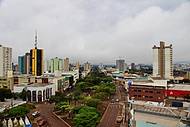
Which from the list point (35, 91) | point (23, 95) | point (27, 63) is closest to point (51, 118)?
point (23, 95)

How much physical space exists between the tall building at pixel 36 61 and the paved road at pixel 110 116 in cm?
1847

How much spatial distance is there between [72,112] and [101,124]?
2.73 meters

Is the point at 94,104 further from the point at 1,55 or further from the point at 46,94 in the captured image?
the point at 1,55

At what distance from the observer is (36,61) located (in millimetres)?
37406

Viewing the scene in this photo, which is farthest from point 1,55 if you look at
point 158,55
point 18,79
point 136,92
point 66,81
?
point 158,55

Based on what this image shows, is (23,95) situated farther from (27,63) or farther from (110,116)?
(27,63)

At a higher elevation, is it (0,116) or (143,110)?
(143,110)

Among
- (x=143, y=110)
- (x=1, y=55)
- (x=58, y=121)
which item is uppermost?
(x=1, y=55)

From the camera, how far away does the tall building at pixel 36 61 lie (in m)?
36.7

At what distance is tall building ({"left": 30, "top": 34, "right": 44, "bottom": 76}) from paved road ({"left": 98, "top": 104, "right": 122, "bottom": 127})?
18465 mm

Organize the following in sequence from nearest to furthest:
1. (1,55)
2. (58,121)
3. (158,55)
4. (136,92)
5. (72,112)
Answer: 1. (58,121)
2. (72,112)
3. (136,92)
4. (1,55)
5. (158,55)

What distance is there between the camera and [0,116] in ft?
47.8

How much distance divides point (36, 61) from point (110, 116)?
2262 cm

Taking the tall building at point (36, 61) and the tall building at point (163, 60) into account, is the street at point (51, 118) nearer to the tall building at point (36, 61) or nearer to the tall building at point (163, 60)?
the tall building at point (36, 61)
